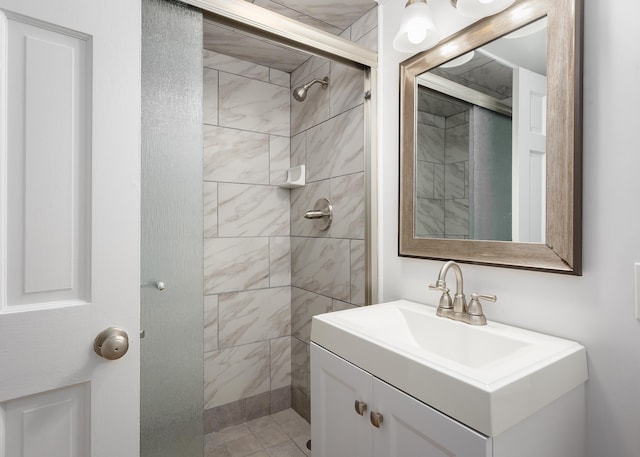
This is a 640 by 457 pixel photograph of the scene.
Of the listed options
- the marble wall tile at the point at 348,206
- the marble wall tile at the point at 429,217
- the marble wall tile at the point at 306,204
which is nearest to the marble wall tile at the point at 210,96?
the marble wall tile at the point at 306,204

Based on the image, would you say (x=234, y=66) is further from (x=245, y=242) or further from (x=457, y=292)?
(x=457, y=292)

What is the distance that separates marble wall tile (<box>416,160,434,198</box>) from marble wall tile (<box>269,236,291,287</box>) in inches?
44.0

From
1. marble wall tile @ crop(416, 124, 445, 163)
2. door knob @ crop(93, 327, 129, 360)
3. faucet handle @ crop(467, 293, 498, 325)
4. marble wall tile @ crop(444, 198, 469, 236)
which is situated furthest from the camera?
marble wall tile @ crop(416, 124, 445, 163)

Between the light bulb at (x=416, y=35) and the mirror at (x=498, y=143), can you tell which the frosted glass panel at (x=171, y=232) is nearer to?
the light bulb at (x=416, y=35)

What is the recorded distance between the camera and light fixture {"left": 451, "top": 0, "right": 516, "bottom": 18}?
0.93 metres

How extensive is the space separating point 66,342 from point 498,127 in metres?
1.32

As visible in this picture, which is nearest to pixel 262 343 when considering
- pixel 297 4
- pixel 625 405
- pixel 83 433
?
pixel 83 433

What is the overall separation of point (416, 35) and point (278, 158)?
1238 millimetres

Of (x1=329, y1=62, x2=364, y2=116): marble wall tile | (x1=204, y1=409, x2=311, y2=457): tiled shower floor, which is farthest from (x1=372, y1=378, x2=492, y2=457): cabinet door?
(x1=329, y1=62, x2=364, y2=116): marble wall tile

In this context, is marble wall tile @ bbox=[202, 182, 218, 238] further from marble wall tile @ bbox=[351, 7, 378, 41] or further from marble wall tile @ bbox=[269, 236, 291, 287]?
marble wall tile @ bbox=[351, 7, 378, 41]

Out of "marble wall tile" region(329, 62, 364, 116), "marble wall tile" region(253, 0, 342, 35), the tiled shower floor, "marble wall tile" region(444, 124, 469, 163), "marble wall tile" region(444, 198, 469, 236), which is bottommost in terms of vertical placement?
the tiled shower floor

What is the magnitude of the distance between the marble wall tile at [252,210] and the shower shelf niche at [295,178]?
0.08 m

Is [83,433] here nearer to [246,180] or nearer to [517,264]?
[517,264]

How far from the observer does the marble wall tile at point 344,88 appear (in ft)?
5.35
